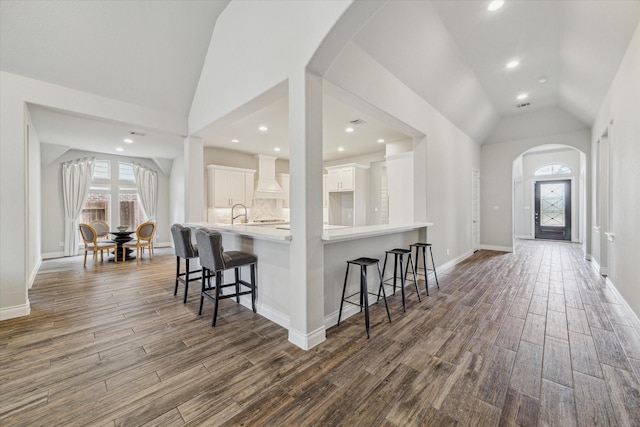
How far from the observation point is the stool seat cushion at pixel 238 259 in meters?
2.89

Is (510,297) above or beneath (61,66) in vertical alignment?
beneath

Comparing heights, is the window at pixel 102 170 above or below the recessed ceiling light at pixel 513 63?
below

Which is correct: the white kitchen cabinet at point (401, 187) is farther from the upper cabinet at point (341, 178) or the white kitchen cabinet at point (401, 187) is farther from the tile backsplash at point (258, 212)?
the tile backsplash at point (258, 212)

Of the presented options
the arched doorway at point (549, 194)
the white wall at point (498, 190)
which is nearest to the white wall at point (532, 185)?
the arched doorway at point (549, 194)

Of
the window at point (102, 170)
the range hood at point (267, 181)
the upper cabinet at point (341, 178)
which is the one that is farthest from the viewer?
the window at point (102, 170)

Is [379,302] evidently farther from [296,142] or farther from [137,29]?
[137,29]

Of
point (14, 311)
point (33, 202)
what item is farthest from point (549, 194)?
point (33, 202)

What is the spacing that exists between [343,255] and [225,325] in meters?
1.51

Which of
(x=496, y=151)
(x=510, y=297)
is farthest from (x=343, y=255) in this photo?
(x=496, y=151)

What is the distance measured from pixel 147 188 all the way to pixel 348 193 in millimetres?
6201

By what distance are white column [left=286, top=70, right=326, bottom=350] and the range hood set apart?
4779mm

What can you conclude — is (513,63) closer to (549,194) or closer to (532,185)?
(532,185)

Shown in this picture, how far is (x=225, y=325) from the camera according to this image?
2791mm

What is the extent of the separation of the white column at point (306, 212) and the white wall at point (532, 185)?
10.4m
